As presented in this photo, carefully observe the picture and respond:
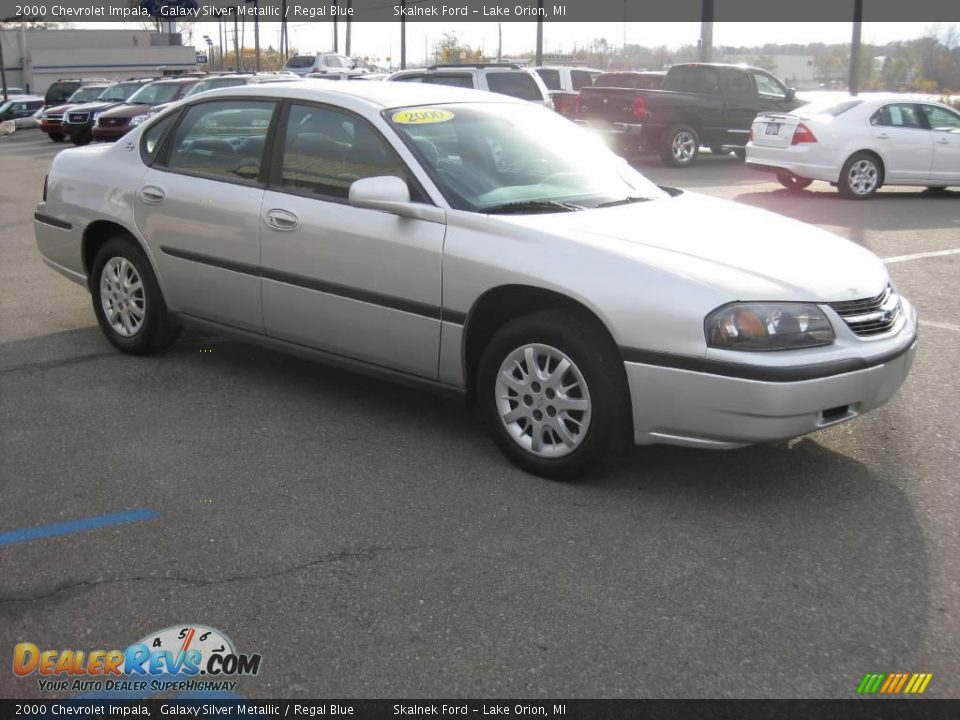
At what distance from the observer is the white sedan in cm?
1462

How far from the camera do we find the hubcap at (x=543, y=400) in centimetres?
440

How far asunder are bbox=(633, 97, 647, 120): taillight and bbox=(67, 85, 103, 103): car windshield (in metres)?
19.5

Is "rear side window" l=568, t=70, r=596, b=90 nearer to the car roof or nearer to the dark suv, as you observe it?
the dark suv

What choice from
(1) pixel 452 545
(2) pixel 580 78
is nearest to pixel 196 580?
(1) pixel 452 545

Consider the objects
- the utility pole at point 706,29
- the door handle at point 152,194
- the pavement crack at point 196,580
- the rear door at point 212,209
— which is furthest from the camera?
the utility pole at point 706,29

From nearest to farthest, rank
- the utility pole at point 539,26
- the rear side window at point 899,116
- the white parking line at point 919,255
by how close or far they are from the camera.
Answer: the white parking line at point 919,255, the rear side window at point 899,116, the utility pole at point 539,26

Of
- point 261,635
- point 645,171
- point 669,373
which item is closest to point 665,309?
point 669,373

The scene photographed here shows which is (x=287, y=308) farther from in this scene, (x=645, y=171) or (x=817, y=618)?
(x=645, y=171)

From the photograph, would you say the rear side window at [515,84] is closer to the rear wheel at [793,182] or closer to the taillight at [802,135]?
the rear wheel at [793,182]

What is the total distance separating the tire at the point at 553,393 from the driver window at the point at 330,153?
106 centimetres

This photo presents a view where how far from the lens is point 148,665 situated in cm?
→ 315

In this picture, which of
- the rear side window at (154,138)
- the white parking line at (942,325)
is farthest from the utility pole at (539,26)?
the rear side window at (154,138)

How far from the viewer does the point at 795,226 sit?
512 cm
